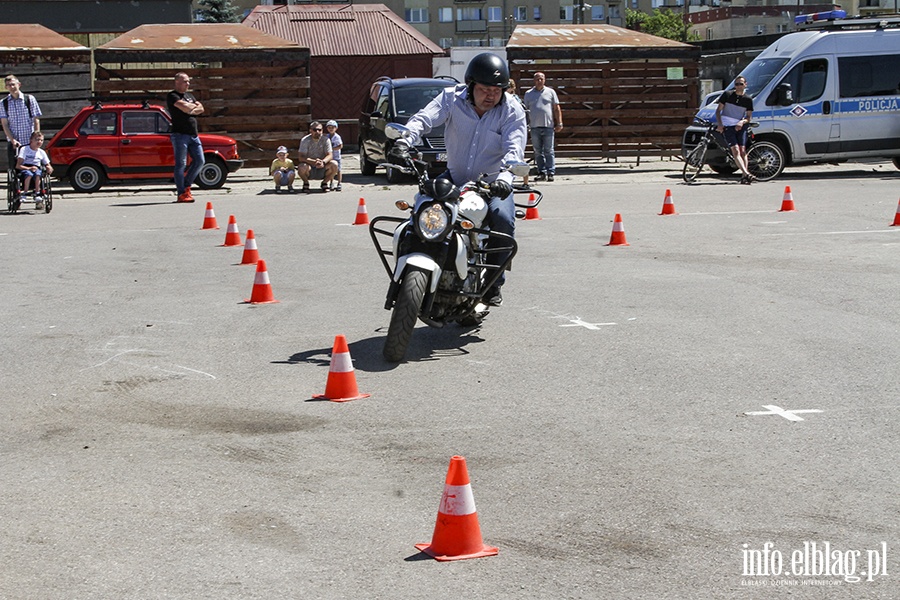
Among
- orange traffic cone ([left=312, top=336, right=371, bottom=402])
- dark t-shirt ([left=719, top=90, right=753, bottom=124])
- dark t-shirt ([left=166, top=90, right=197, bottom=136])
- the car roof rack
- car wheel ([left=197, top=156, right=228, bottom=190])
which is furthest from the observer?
the car roof rack

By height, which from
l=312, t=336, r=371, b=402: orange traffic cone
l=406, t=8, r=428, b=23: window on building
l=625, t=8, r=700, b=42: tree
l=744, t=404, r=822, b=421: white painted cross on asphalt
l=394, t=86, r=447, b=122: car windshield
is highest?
l=406, t=8, r=428, b=23: window on building

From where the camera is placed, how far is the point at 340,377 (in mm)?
7055

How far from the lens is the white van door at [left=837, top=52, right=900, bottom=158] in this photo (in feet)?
79.0

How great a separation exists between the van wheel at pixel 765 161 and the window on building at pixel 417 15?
81.9 meters

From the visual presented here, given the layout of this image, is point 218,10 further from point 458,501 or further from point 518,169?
point 458,501

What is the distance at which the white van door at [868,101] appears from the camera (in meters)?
24.1

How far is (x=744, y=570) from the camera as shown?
444 centimetres

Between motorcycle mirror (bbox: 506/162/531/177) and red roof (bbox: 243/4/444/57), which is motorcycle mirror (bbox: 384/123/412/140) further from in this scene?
red roof (bbox: 243/4/444/57)

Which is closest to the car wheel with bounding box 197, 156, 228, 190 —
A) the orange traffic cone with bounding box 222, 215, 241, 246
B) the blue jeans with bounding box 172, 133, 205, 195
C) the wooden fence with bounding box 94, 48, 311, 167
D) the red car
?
the red car

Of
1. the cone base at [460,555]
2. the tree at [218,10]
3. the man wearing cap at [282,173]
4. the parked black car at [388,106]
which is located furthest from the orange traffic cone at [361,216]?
the tree at [218,10]

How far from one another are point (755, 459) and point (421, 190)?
3367 millimetres

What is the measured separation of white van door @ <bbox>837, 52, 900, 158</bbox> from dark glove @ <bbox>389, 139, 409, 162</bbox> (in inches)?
687

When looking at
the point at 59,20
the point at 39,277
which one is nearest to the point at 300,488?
the point at 39,277

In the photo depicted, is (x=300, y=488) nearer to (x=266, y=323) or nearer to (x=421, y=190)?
(x=421, y=190)
